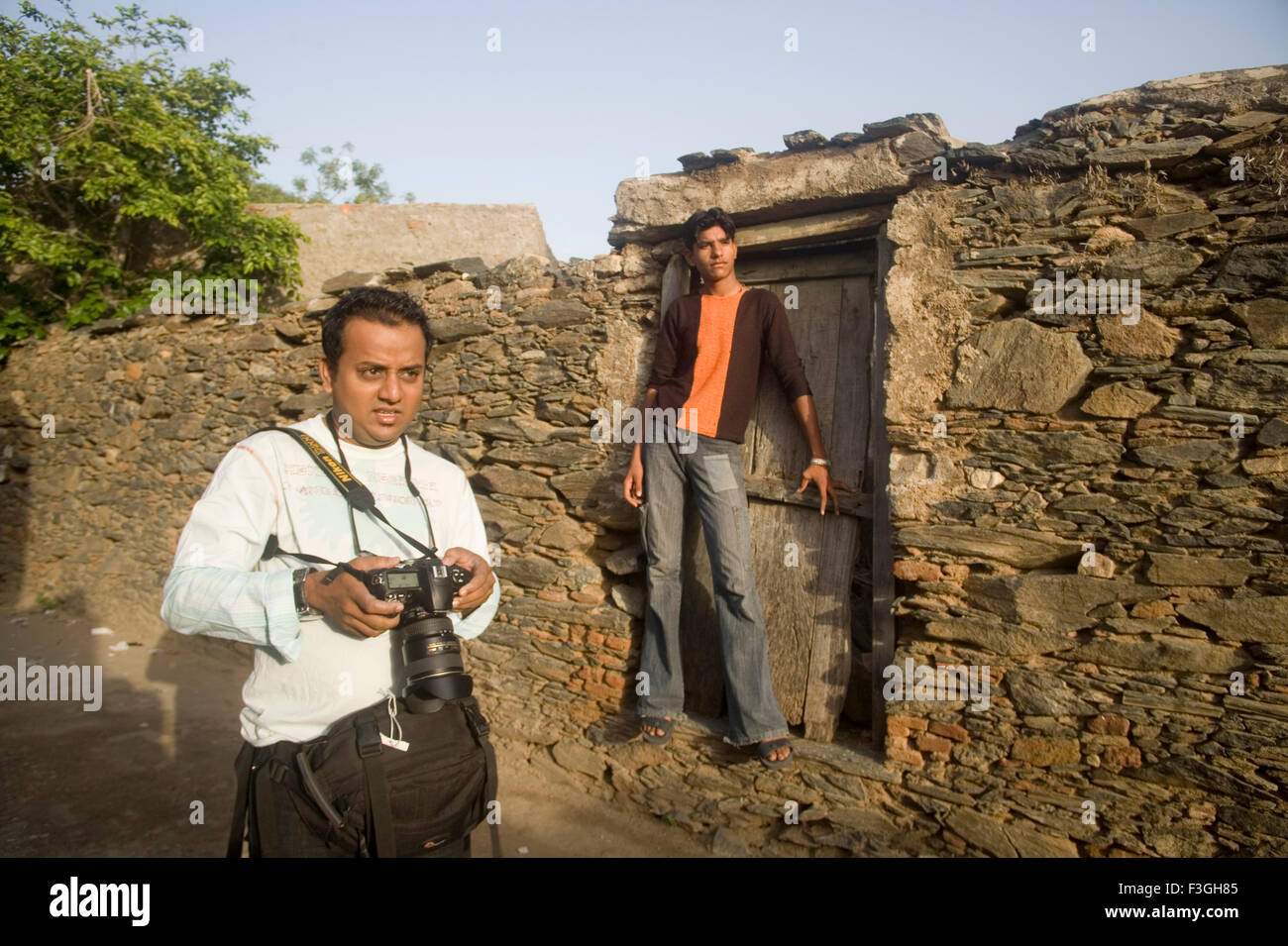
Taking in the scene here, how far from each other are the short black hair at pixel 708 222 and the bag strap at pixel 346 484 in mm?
2310

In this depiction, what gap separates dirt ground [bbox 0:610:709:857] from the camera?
10.9 ft

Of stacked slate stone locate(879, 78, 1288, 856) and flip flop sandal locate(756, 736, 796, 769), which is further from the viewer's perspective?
flip flop sandal locate(756, 736, 796, 769)

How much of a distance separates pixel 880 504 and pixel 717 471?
0.74 meters

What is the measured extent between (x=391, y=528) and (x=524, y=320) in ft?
9.48

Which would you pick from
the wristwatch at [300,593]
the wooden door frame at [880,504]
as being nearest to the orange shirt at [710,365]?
the wooden door frame at [880,504]

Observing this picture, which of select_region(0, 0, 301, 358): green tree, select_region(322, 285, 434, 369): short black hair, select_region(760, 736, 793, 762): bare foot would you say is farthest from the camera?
select_region(0, 0, 301, 358): green tree

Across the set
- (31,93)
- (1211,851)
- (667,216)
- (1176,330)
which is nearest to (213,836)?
(667,216)

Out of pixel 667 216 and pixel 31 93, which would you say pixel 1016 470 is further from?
pixel 31 93

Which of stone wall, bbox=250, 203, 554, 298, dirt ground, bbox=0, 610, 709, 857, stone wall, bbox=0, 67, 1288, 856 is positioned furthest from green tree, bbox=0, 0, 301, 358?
stone wall, bbox=0, 67, 1288, 856

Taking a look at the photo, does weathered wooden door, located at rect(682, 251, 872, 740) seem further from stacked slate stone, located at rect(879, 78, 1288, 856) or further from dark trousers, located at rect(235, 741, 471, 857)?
dark trousers, located at rect(235, 741, 471, 857)

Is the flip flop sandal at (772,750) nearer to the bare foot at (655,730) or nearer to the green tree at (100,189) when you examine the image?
the bare foot at (655,730)

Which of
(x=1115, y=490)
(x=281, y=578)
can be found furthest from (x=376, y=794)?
(x=1115, y=490)

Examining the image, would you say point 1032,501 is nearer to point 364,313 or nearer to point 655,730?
point 655,730

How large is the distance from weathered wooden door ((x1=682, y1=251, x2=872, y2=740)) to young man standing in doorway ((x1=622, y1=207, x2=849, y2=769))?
14cm
